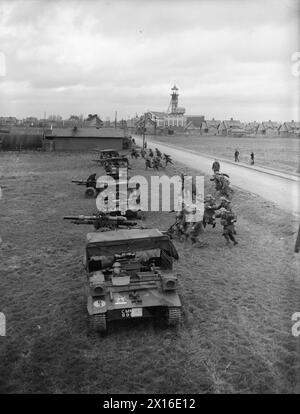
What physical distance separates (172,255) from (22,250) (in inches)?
267

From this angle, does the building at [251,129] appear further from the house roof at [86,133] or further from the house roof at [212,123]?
the house roof at [86,133]

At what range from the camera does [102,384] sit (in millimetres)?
6953

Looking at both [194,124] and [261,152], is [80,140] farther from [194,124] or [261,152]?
[194,124]

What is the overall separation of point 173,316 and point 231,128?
130m

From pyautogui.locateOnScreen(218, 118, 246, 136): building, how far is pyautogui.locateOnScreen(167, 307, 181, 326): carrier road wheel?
115787 millimetres

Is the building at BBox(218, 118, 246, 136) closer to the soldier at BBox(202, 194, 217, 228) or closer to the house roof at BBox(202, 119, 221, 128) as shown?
the house roof at BBox(202, 119, 221, 128)

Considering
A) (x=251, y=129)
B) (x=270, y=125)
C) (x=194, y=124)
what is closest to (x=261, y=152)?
(x=194, y=124)

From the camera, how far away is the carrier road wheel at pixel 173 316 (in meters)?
8.62

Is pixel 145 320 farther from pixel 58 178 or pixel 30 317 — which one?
pixel 58 178

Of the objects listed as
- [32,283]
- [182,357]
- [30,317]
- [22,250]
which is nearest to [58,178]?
[22,250]

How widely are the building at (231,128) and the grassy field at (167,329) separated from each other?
4345 inches

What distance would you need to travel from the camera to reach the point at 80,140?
179 ft

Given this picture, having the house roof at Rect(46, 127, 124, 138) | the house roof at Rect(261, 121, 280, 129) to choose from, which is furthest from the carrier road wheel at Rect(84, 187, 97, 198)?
the house roof at Rect(261, 121, 280, 129)
